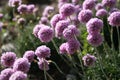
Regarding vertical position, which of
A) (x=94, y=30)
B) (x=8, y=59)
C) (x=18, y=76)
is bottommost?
(x=18, y=76)

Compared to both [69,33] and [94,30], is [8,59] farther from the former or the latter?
[94,30]

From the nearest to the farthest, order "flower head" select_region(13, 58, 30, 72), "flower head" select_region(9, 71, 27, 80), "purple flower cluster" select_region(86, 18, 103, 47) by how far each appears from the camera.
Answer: "flower head" select_region(9, 71, 27, 80) → "flower head" select_region(13, 58, 30, 72) → "purple flower cluster" select_region(86, 18, 103, 47)

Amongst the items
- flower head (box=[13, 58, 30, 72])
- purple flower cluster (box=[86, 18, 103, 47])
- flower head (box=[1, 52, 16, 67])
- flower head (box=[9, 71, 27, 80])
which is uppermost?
purple flower cluster (box=[86, 18, 103, 47])

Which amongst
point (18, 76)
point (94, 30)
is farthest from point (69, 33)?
point (18, 76)

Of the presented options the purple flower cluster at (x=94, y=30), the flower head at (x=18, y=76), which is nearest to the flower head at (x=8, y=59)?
the flower head at (x=18, y=76)

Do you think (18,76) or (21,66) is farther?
(21,66)

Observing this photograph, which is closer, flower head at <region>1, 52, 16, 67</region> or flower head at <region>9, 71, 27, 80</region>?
flower head at <region>9, 71, 27, 80</region>

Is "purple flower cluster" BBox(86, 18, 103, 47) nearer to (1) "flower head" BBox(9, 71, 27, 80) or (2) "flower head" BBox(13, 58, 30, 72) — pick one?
(2) "flower head" BBox(13, 58, 30, 72)

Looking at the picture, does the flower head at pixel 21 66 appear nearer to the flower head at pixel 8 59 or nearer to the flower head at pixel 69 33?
the flower head at pixel 8 59

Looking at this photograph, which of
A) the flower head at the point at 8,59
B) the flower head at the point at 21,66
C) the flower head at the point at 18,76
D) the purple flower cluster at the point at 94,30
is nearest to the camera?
the flower head at the point at 18,76

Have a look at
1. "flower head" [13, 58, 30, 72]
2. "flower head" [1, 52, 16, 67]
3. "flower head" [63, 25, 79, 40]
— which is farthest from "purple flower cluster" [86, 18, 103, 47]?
"flower head" [1, 52, 16, 67]

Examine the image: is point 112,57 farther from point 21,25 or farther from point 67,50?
point 21,25
